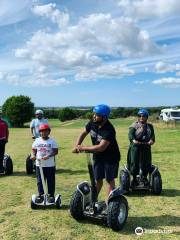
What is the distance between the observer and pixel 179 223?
24.6 feet

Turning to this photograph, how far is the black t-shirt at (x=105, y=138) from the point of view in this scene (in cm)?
719

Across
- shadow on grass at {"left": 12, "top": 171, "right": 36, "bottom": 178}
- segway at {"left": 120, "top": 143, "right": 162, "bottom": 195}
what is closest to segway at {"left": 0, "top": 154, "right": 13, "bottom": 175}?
shadow on grass at {"left": 12, "top": 171, "right": 36, "bottom": 178}

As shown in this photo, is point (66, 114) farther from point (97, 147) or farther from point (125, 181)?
point (97, 147)

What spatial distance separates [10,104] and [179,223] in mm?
80097

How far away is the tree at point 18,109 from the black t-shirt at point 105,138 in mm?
74115

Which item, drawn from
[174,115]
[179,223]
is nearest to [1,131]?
[179,223]

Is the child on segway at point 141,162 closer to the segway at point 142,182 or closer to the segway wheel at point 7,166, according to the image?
the segway at point 142,182

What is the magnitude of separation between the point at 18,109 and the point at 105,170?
250ft

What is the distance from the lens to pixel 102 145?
7.07m

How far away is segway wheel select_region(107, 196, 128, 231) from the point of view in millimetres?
6977

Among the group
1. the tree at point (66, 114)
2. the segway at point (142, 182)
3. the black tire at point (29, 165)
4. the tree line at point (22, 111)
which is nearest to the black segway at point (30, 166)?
the black tire at point (29, 165)

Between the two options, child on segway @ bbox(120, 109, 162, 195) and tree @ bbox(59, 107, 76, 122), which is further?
tree @ bbox(59, 107, 76, 122)

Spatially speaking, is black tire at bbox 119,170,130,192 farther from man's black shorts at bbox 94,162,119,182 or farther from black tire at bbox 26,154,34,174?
black tire at bbox 26,154,34,174

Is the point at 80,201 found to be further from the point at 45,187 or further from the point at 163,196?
the point at 163,196
